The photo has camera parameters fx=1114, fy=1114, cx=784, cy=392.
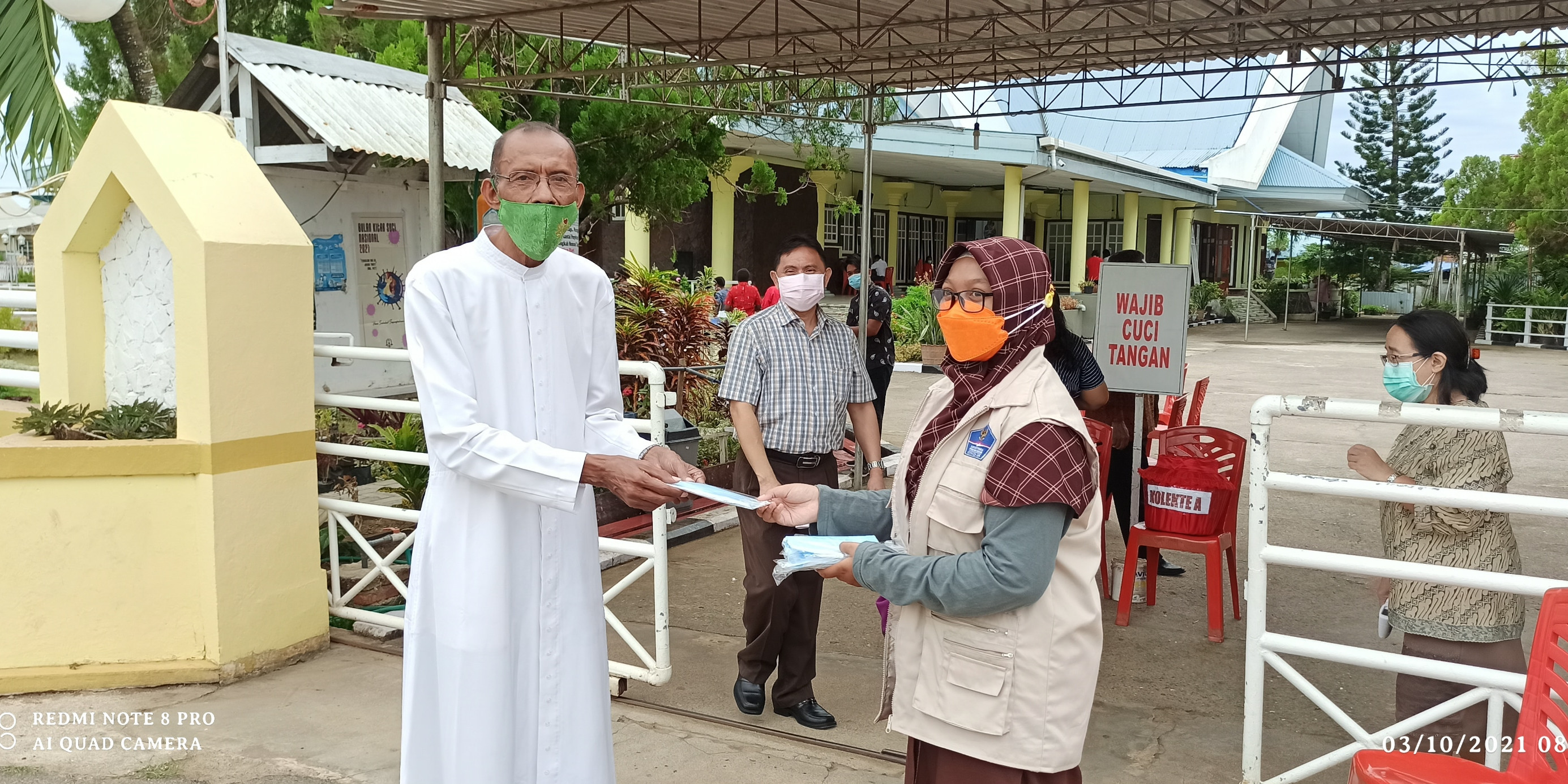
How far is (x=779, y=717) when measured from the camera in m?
4.45

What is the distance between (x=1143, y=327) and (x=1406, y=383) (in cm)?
252

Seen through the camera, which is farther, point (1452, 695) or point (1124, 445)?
point (1124, 445)

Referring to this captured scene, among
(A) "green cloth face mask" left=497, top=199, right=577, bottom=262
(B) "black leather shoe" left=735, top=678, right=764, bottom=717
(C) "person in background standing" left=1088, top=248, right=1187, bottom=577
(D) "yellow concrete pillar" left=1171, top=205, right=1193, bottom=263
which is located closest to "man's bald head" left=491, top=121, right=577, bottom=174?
(A) "green cloth face mask" left=497, top=199, right=577, bottom=262

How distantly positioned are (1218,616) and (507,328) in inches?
163

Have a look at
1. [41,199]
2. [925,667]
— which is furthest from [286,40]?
[925,667]

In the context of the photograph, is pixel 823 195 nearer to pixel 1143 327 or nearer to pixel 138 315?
pixel 1143 327

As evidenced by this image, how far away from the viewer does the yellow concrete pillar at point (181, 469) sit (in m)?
4.36

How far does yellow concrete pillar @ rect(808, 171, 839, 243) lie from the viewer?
23.2m

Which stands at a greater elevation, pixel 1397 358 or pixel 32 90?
pixel 32 90

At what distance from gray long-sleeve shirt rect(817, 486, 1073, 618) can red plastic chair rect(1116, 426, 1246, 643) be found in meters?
3.63

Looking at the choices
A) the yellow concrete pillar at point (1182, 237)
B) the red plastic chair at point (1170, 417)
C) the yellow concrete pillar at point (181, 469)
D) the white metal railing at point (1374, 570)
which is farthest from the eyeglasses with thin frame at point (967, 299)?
the yellow concrete pillar at point (1182, 237)

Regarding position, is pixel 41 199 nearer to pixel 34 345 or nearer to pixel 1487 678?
pixel 34 345
